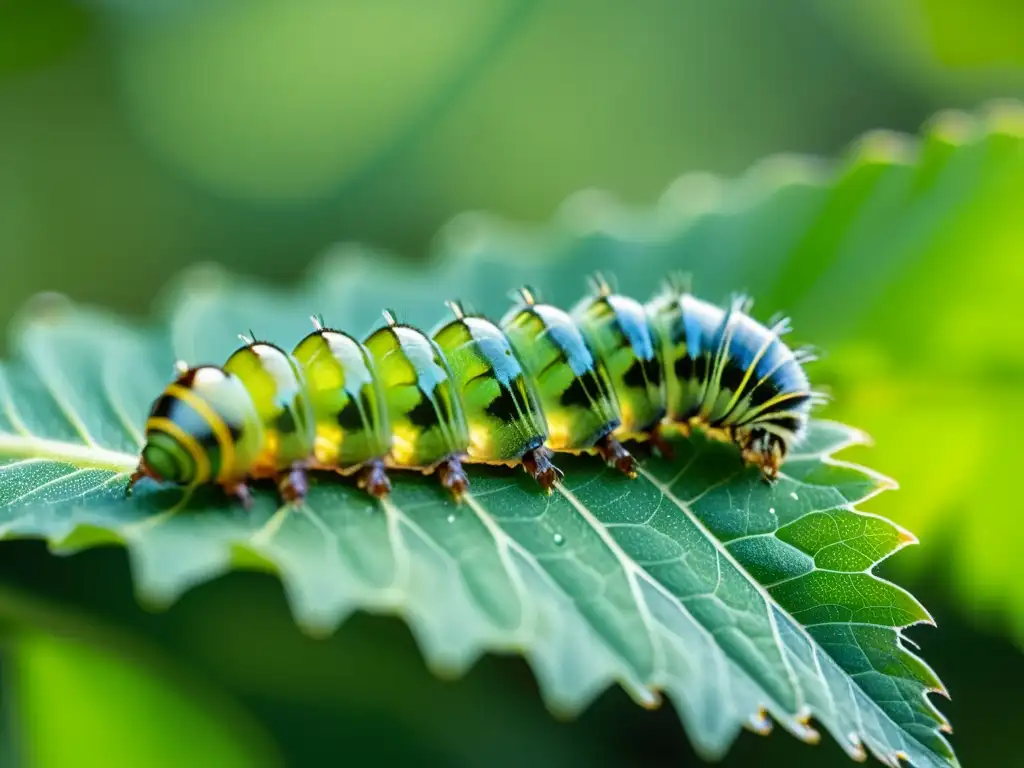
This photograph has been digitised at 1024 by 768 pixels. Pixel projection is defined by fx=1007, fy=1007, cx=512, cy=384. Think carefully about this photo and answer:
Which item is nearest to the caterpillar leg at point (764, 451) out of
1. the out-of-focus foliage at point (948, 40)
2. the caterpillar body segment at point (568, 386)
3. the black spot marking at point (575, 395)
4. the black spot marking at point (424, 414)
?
the caterpillar body segment at point (568, 386)

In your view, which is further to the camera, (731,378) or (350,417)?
(731,378)

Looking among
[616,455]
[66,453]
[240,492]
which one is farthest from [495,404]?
[66,453]

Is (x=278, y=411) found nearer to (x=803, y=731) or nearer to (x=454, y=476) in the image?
(x=454, y=476)

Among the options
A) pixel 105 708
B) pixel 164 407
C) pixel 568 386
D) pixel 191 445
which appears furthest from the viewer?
pixel 105 708

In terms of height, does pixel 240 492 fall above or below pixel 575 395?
below

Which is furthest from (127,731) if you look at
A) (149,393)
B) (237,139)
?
(237,139)

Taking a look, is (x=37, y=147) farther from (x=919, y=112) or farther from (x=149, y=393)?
(x=919, y=112)
